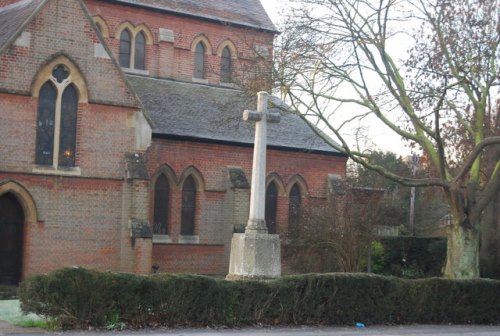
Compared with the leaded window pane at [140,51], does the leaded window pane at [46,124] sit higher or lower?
lower

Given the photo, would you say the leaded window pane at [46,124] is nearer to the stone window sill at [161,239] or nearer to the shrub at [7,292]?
the shrub at [7,292]

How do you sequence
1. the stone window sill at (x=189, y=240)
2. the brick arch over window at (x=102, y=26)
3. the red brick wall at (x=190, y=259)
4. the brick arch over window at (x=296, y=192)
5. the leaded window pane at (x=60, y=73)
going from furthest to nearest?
1. the brick arch over window at (x=296, y=192)
2. the brick arch over window at (x=102, y=26)
3. the stone window sill at (x=189, y=240)
4. the red brick wall at (x=190, y=259)
5. the leaded window pane at (x=60, y=73)

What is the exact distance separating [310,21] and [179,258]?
10.1 m

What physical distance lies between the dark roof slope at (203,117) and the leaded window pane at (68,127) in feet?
12.2

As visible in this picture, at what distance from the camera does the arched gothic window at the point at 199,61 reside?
33.9 meters

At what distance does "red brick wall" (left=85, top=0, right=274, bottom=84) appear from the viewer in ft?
104

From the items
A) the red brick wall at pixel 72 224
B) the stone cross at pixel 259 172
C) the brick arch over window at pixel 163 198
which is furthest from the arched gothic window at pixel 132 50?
the stone cross at pixel 259 172

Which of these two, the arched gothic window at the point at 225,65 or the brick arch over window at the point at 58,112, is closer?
the brick arch over window at the point at 58,112

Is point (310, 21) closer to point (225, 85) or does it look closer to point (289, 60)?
point (289, 60)

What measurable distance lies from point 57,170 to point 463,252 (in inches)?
480

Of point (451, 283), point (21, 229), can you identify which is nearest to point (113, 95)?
point (21, 229)

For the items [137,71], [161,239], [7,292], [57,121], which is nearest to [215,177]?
[161,239]

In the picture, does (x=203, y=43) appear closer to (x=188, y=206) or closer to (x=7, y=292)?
(x=188, y=206)

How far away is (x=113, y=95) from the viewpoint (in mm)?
25422
